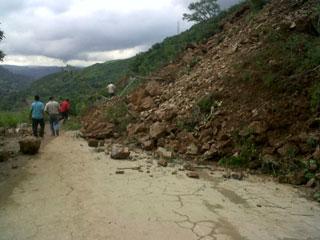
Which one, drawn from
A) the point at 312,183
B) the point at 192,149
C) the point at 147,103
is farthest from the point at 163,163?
the point at 147,103

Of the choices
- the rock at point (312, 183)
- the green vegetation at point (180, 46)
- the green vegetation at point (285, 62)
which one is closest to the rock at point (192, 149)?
the green vegetation at point (285, 62)

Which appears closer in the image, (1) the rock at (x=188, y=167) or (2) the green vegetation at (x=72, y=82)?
(1) the rock at (x=188, y=167)

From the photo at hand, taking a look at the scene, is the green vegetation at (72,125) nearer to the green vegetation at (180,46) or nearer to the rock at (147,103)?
the rock at (147,103)

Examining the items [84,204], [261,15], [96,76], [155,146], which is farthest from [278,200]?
[96,76]

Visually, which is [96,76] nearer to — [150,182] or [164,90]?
[164,90]

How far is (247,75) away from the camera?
12164mm

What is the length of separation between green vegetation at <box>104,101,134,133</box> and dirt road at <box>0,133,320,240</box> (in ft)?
14.4

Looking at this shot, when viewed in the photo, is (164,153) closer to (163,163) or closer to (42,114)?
(163,163)

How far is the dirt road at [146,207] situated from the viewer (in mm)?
5910

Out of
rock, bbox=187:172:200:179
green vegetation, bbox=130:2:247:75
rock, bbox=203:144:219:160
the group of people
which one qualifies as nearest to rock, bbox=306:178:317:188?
rock, bbox=187:172:200:179

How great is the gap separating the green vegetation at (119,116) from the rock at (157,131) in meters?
1.65

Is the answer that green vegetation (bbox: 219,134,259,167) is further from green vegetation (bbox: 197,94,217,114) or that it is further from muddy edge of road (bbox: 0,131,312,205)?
green vegetation (bbox: 197,94,217,114)

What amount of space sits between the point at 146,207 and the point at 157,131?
5313mm

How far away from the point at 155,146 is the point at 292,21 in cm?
596
